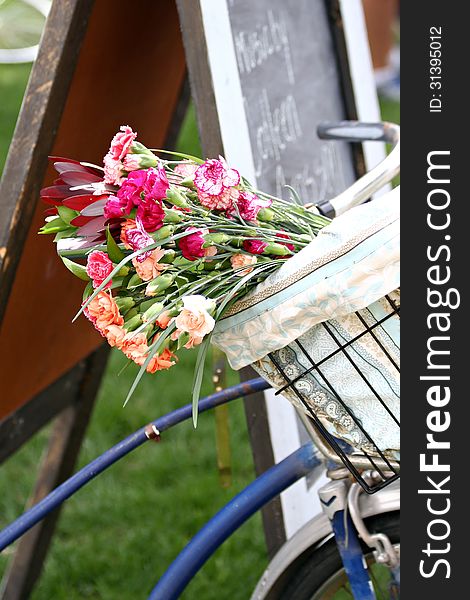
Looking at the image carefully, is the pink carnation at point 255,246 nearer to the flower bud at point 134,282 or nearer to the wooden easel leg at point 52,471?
the flower bud at point 134,282

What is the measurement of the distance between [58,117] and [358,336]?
0.74 m

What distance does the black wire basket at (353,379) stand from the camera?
3.96 ft

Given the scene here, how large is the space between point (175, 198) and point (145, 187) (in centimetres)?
4

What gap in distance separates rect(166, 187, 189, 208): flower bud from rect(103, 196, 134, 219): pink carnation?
0.04 metres

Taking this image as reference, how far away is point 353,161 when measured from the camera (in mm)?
2346

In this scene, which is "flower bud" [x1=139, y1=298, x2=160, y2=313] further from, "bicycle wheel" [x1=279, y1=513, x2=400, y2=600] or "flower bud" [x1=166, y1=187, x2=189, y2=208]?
"bicycle wheel" [x1=279, y1=513, x2=400, y2=600]

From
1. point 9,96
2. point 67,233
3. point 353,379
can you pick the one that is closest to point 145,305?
point 67,233

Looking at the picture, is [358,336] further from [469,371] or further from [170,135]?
[170,135]

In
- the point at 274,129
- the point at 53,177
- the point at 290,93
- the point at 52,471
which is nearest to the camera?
the point at 53,177

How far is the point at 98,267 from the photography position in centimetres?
113

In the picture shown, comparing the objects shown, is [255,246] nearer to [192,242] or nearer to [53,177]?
[192,242]

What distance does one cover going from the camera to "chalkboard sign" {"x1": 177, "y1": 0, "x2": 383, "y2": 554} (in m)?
1.66

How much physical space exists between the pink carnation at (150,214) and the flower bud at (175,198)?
0.02 m

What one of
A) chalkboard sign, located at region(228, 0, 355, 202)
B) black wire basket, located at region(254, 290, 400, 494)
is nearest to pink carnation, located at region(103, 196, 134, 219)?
black wire basket, located at region(254, 290, 400, 494)
